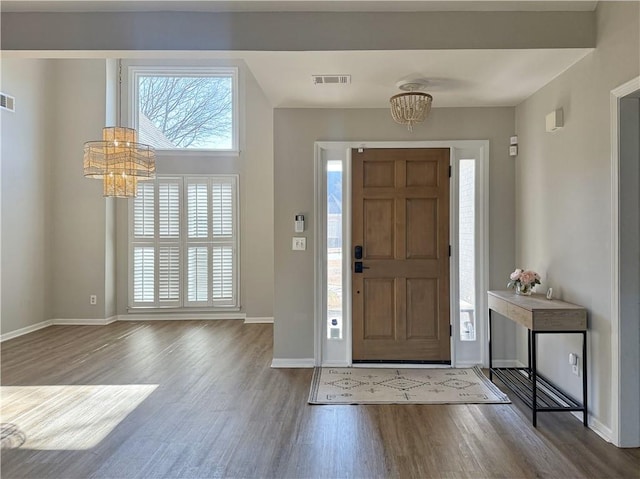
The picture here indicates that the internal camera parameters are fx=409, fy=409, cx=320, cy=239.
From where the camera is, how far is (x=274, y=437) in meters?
2.64

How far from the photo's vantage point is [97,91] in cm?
604

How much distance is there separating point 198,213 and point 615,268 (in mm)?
5504

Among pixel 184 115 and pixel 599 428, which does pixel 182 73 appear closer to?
pixel 184 115

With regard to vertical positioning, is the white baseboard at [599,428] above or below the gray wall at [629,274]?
below

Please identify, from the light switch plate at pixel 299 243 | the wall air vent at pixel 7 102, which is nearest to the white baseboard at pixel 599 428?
the light switch plate at pixel 299 243

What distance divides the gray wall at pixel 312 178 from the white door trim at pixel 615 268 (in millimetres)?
1480

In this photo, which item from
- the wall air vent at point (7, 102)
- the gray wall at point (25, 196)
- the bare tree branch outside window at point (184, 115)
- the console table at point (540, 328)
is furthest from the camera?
the bare tree branch outside window at point (184, 115)

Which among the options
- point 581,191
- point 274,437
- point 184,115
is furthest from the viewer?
point 184,115

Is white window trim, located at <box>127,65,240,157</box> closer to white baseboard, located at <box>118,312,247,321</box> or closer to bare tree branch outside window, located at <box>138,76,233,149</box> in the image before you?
bare tree branch outside window, located at <box>138,76,233,149</box>

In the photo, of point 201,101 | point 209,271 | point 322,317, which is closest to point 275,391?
point 322,317

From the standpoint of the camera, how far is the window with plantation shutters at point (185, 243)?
6457mm

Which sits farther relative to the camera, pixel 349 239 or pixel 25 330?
pixel 25 330

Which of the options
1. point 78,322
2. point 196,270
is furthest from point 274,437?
point 78,322

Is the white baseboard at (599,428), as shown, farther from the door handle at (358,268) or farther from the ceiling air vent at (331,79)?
the ceiling air vent at (331,79)
